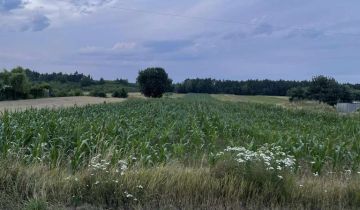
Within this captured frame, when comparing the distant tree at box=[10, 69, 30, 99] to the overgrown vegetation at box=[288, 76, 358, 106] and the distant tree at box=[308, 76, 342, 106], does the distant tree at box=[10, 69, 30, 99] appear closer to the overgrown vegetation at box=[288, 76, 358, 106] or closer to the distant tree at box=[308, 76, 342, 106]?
the overgrown vegetation at box=[288, 76, 358, 106]

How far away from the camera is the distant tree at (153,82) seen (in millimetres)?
117000

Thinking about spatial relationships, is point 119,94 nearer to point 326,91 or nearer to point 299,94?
point 299,94

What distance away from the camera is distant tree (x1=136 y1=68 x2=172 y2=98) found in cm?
11700

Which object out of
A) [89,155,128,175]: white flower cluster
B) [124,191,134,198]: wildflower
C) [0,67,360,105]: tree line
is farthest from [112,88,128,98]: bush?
[124,191,134,198]: wildflower

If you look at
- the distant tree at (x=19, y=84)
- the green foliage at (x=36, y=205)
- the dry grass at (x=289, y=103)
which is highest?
the distant tree at (x=19, y=84)

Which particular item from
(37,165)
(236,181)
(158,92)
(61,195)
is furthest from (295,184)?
(158,92)

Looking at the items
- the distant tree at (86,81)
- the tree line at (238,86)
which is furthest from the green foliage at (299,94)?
the distant tree at (86,81)

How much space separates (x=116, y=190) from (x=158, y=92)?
4399 inches

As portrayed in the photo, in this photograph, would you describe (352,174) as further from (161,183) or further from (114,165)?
(114,165)

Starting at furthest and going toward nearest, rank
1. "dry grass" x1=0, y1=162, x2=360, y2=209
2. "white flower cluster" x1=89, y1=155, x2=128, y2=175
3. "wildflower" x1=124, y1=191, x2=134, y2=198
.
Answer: "white flower cluster" x1=89, y1=155, x2=128, y2=175
"dry grass" x1=0, y1=162, x2=360, y2=209
"wildflower" x1=124, y1=191, x2=134, y2=198

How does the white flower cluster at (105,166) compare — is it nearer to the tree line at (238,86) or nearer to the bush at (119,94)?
the bush at (119,94)

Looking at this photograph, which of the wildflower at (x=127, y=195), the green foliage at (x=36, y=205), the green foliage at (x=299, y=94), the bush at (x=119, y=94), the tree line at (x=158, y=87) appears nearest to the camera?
the green foliage at (x=36, y=205)

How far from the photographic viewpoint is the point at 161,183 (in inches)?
241

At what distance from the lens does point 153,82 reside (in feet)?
382
